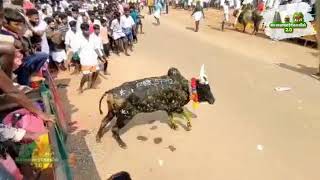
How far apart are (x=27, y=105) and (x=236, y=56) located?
1176 centimetres

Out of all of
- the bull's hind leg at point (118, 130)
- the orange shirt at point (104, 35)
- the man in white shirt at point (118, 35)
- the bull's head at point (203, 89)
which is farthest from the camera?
the man in white shirt at point (118, 35)

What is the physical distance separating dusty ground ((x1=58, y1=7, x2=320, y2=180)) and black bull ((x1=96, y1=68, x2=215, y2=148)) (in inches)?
19.3

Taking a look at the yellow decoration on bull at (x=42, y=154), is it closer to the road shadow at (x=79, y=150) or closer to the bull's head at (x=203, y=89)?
the road shadow at (x=79, y=150)

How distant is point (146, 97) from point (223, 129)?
173cm

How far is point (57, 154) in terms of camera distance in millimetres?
3656

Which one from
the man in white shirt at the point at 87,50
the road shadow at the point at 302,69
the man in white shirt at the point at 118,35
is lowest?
the road shadow at the point at 302,69

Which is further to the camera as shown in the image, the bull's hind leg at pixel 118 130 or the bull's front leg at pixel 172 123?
the bull's front leg at pixel 172 123

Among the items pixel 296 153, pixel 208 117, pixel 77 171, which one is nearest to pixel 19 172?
pixel 77 171

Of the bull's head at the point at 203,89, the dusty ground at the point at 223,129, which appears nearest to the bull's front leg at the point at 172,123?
the dusty ground at the point at 223,129

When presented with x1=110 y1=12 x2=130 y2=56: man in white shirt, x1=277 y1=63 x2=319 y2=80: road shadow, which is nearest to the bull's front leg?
x1=277 y1=63 x2=319 y2=80: road shadow

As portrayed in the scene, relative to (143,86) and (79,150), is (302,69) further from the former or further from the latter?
(79,150)

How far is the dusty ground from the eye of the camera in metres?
6.43

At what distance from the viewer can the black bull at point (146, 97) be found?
7.09m

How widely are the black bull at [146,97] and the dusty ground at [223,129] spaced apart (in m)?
0.49
